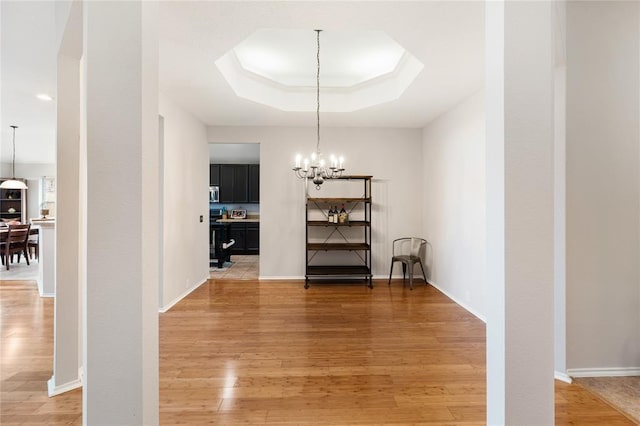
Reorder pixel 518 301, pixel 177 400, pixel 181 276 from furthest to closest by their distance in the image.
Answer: pixel 181 276 < pixel 177 400 < pixel 518 301

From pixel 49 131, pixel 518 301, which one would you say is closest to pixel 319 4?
pixel 518 301

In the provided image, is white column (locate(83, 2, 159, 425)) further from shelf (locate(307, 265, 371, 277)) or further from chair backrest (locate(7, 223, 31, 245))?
chair backrest (locate(7, 223, 31, 245))

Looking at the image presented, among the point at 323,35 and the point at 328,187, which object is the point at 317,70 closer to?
the point at 323,35

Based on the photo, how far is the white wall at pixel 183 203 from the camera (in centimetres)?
385

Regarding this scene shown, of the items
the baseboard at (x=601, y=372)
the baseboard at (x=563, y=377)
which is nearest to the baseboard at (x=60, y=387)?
the baseboard at (x=563, y=377)

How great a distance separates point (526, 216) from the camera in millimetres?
1164

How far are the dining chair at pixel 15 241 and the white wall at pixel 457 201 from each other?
7.82m

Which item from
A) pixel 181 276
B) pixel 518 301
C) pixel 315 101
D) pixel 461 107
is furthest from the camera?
pixel 315 101

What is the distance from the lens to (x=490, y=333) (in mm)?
1242

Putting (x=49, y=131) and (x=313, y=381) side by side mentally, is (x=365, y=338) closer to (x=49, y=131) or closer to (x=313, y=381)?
(x=313, y=381)

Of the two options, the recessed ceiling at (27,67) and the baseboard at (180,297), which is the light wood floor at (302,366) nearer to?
the baseboard at (180,297)

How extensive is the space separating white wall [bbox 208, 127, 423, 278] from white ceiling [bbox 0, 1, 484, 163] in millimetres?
671

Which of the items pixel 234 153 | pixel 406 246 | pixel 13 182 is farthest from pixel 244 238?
pixel 13 182

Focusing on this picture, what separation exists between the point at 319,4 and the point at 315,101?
2.42 meters
